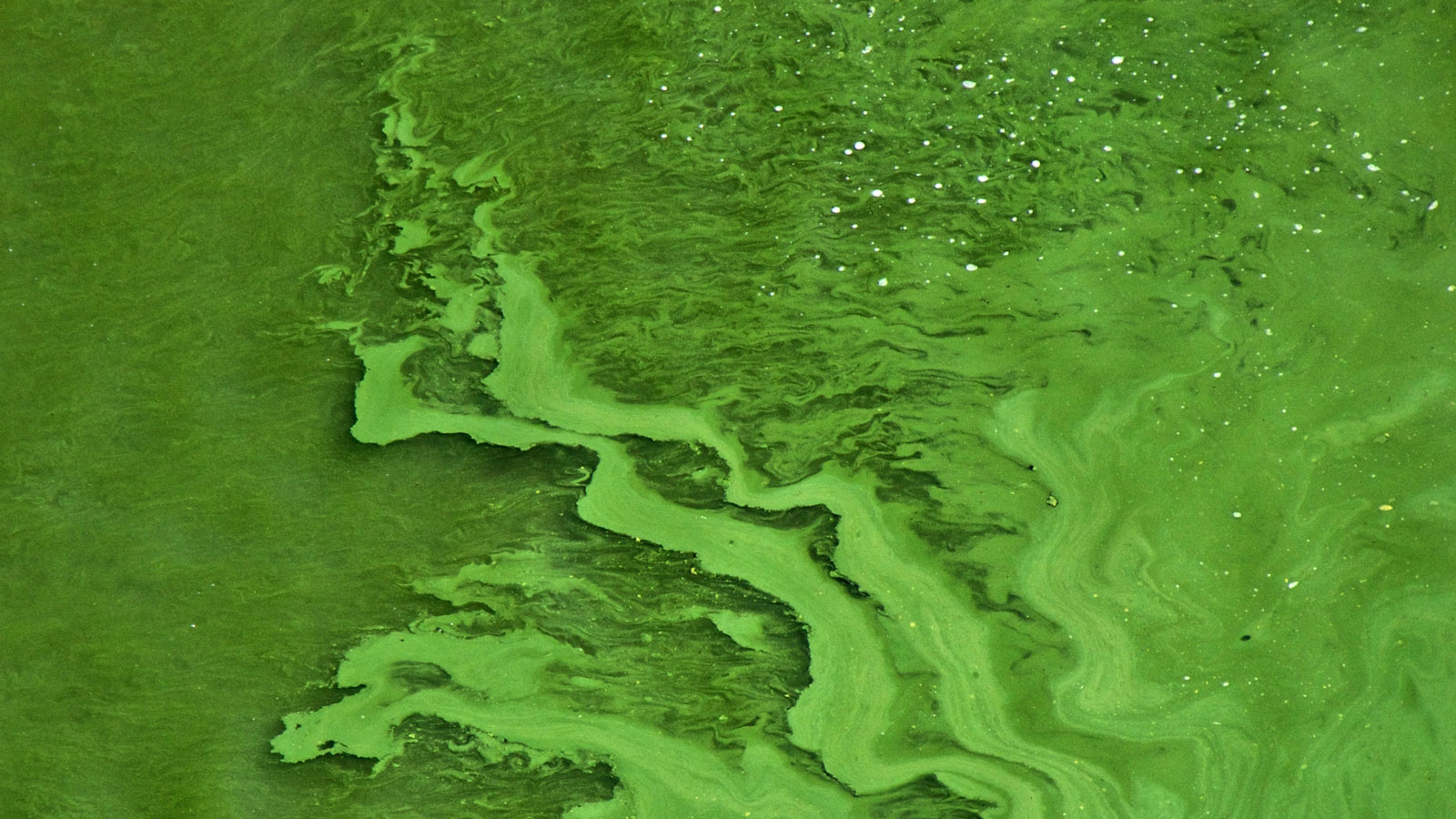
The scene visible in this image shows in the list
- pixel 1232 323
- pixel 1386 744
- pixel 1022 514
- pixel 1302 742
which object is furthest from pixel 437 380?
pixel 1386 744

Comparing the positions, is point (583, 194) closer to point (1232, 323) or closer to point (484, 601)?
point (484, 601)

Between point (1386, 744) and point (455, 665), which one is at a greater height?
point (455, 665)

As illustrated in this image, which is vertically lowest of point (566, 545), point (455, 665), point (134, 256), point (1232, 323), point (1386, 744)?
point (1386, 744)

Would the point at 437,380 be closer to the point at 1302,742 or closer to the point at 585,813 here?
the point at 585,813
